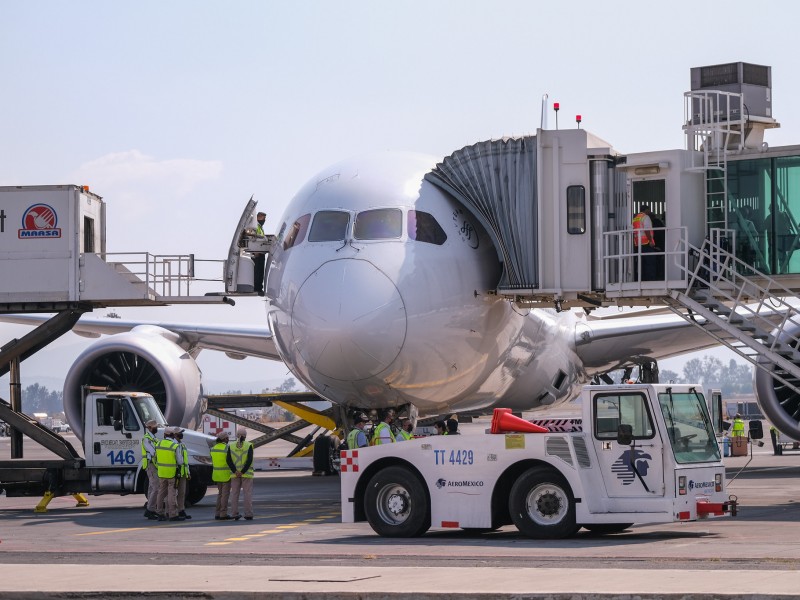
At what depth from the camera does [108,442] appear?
2100 cm

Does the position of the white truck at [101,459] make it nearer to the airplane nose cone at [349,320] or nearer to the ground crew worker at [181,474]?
the ground crew worker at [181,474]

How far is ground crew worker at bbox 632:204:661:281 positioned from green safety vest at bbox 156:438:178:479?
6.95m

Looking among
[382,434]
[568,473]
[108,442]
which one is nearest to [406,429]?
[382,434]

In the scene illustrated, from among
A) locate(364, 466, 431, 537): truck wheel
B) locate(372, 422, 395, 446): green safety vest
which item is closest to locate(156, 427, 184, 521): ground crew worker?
locate(372, 422, 395, 446): green safety vest

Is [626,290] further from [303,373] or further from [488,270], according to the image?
[303,373]

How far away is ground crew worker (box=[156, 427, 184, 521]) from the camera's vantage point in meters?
18.2

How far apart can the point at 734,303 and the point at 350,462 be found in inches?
225

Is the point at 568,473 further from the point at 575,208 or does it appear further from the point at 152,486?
the point at 152,486

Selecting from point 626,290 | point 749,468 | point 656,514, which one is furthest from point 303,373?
point 749,468

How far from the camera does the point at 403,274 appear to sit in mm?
17797

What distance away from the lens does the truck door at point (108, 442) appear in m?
20.9

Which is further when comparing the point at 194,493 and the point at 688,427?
the point at 194,493

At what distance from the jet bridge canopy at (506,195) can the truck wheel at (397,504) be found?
478cm

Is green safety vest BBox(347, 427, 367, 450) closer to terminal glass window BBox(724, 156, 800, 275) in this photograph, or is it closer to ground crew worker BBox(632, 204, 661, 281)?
ground crew worker BBox(632, 204, 661, 281)
